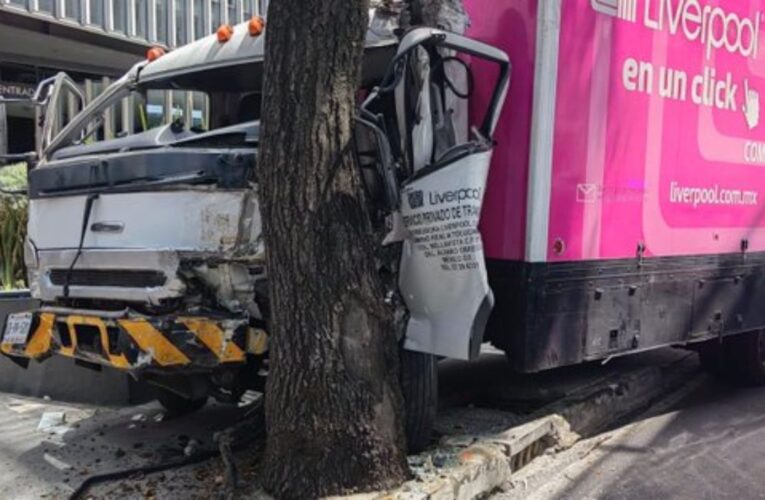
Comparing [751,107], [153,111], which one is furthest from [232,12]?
[751,107]

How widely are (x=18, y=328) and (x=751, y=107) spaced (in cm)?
512

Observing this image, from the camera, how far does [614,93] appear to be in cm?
468

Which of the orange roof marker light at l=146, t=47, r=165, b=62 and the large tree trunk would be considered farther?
the orange roof marker light at l=146, t=47, r=165, b=62

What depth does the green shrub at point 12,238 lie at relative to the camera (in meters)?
7.04

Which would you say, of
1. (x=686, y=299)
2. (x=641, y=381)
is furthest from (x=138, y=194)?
(x=641, y=381)

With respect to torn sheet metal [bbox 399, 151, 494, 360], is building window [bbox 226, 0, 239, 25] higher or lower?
higher

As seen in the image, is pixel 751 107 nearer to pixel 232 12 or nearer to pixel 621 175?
pixel 621 175

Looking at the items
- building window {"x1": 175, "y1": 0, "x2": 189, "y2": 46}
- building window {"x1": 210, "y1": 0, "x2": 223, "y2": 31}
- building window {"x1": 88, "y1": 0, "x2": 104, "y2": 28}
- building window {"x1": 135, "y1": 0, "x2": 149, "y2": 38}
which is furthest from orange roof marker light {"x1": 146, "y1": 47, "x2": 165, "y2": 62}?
building window {"x1": 210, "y1": 0, "x2": 223, "y2": 31}

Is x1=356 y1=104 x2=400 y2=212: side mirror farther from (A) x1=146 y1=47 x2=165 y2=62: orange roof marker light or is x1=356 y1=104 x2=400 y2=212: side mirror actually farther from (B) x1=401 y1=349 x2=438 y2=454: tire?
(A) x1=146 y1=47 x2=165 y2=62: orange roof marker light

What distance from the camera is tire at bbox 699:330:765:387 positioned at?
21.8 feet

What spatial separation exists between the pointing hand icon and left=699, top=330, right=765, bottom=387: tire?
176 centimetres

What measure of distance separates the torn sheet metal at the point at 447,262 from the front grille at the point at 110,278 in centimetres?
132

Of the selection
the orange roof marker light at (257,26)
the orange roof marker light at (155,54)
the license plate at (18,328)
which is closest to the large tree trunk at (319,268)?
the orange roof marker light at (257,26)

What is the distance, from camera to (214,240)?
13.7 ft
